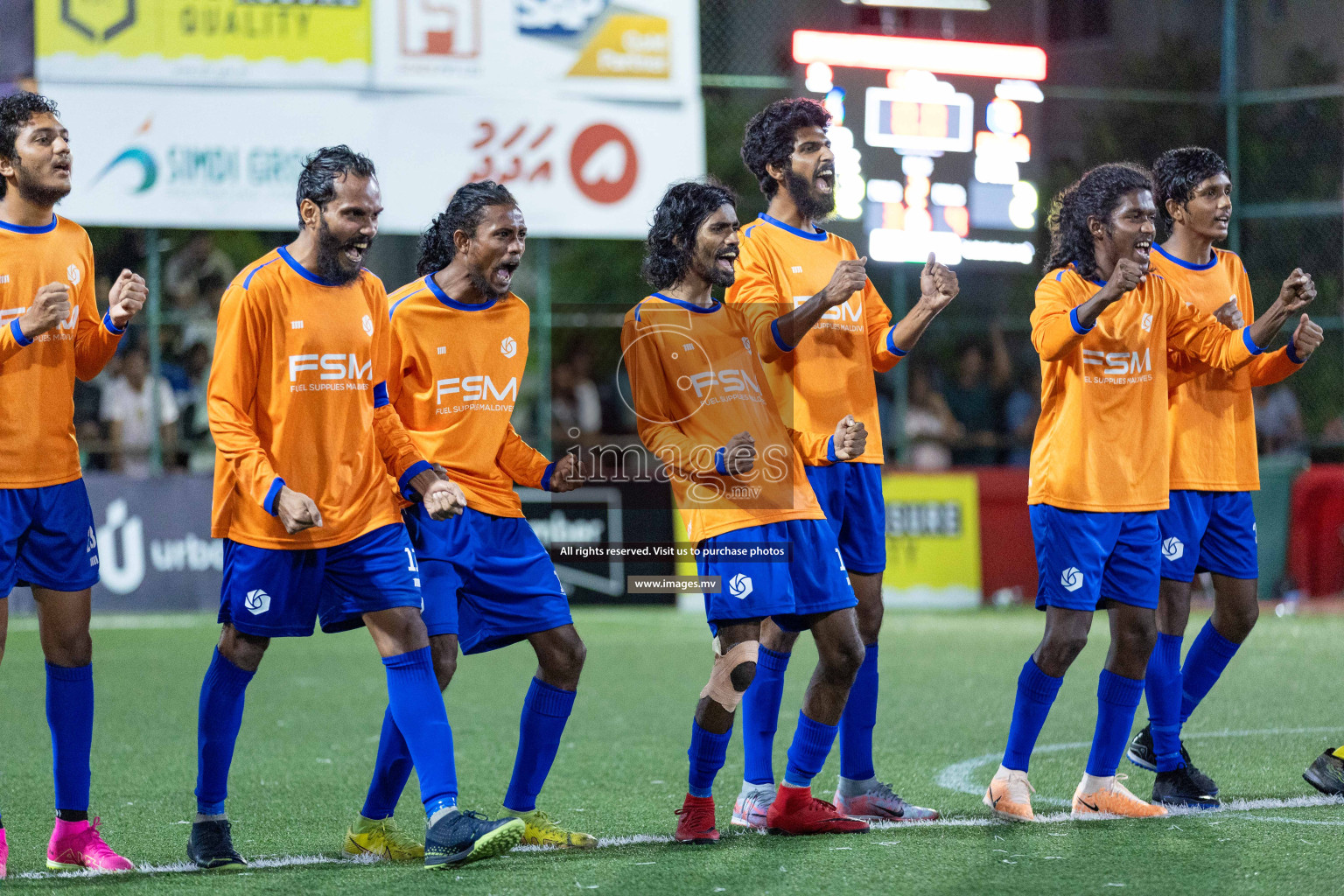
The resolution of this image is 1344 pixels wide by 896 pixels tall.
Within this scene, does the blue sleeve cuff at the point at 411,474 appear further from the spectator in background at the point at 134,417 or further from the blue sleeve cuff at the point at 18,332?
the spectator in background at the point at 134,417

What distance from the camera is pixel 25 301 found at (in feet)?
15.5

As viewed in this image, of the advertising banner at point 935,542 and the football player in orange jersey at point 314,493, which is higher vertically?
the football player in orange jersey at point 314,493

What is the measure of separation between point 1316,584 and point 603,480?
635 centimetres

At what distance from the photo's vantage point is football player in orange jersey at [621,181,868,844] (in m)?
4.93

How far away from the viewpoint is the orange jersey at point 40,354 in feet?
15.4

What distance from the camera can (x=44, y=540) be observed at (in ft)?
15.4

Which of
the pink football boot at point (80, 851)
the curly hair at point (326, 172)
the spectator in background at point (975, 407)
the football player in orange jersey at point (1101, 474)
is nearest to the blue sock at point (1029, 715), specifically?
the football player in orange jersey at point (1101, 474)

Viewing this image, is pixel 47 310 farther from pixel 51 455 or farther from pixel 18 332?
pixel 51 455

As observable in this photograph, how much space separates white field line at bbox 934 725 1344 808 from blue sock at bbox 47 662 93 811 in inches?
123

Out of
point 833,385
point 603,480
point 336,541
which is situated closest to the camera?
point 336,541

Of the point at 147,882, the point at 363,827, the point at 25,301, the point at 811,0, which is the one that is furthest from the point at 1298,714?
the point at 811,0

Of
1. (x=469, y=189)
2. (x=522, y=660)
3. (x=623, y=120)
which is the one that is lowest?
(x=522, y=660)

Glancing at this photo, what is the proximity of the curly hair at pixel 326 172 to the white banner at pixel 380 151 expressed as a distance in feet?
29.8

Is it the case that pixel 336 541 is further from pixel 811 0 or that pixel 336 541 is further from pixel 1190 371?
pixel 811 0
